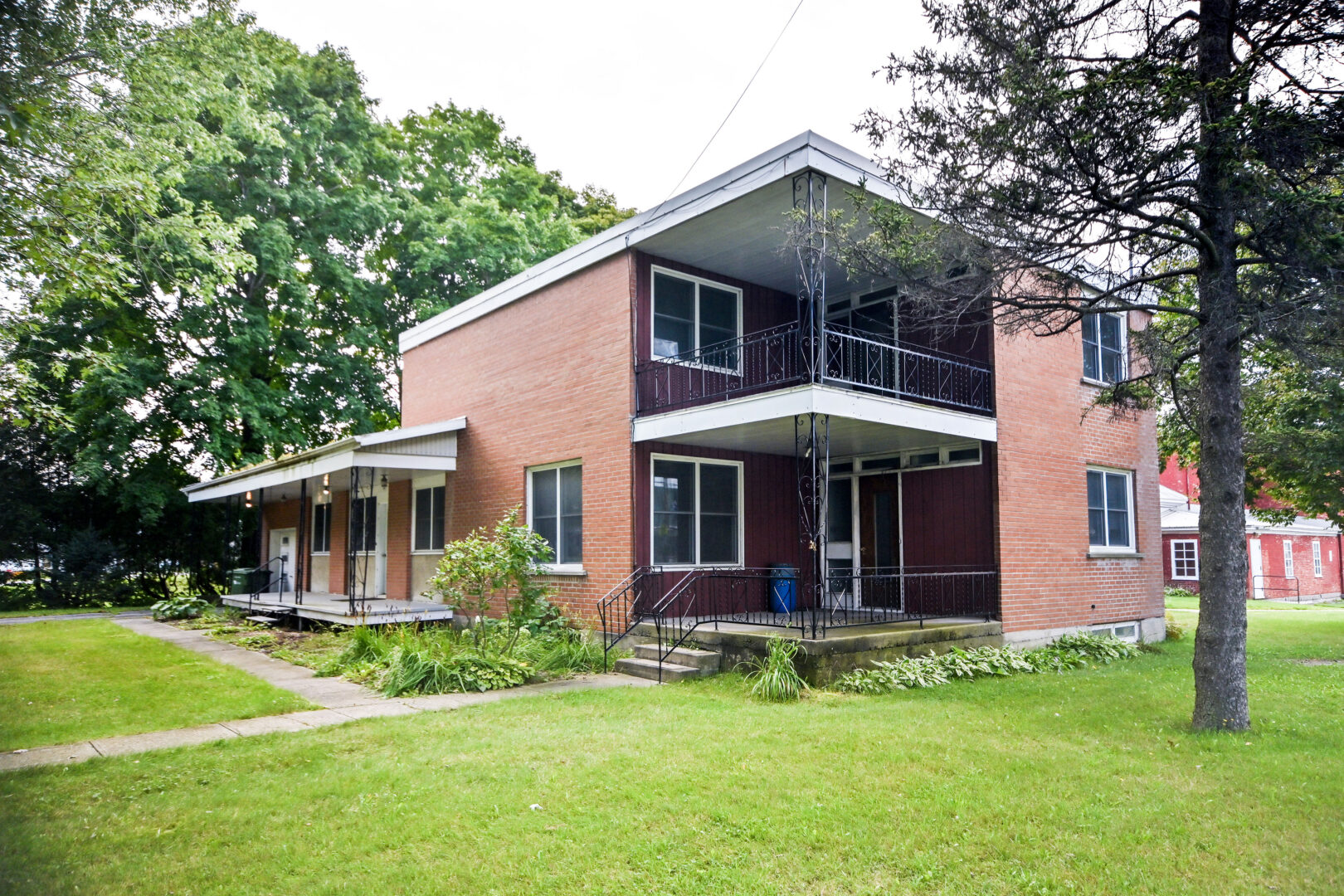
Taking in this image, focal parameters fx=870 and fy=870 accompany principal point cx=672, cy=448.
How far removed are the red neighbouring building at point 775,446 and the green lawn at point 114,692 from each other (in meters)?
3.30

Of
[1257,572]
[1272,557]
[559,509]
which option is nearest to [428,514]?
[559,509]

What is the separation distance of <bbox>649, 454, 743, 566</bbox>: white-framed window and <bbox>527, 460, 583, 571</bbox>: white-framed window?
138 cm

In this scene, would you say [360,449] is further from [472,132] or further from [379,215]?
[472,132]

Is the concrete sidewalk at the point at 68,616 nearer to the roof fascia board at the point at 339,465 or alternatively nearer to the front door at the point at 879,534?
the roof fascia board at the point at 339,465

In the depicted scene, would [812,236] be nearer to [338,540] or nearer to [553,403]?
[553,403]

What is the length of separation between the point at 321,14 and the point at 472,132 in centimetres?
2066

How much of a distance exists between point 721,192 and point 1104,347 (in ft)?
26.9

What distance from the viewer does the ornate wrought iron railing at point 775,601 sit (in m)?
11.6

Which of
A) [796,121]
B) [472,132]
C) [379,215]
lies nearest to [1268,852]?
[796,121]

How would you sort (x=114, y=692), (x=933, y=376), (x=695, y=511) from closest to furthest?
(x=114, y=692) → (x=695, y=511) → (x=933, y=376)

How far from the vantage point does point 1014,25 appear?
801 centimetres

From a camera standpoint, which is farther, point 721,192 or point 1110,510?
point 1110,510

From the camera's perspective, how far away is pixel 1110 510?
1478 centimetres

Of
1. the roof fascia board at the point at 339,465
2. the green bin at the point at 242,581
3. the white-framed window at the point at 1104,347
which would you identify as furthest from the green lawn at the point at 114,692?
the white-framed window at the point at 1104,347
